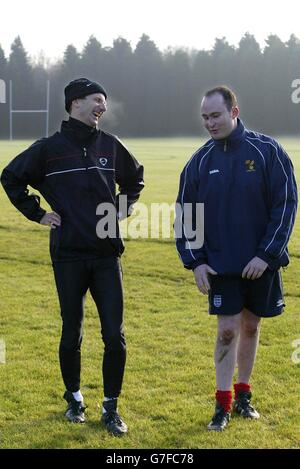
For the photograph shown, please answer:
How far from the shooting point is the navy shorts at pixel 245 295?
12.5 ft

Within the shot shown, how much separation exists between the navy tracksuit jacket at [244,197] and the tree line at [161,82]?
186ft

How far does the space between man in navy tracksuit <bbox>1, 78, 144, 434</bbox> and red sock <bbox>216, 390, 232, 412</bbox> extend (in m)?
0.61

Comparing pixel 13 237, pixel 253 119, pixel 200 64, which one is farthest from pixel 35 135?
→ pixel 13 237

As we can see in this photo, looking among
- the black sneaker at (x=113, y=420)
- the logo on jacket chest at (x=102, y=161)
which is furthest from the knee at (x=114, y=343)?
the logo on jacket chest at (x=102, y=161)

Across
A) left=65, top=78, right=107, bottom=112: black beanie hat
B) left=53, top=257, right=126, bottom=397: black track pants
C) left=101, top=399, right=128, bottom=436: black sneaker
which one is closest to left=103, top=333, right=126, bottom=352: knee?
left=53, top=257, right=126, bottom=397: black track pants

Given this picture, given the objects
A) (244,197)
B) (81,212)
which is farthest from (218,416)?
(81,212)

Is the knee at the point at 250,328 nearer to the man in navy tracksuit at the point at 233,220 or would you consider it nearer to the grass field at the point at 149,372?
the man in navy tracksuit at the point at 233,220

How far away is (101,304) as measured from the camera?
3.88 m

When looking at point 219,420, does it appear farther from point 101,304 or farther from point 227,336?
point 101,304

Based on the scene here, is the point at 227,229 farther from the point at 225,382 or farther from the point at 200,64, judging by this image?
the point at 200,64

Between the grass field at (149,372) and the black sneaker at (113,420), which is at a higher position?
the black sneaker at (113,420)

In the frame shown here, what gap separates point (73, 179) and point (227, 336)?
4.39ft

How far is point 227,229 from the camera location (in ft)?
12.3

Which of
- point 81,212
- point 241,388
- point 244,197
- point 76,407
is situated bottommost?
point 76,407
